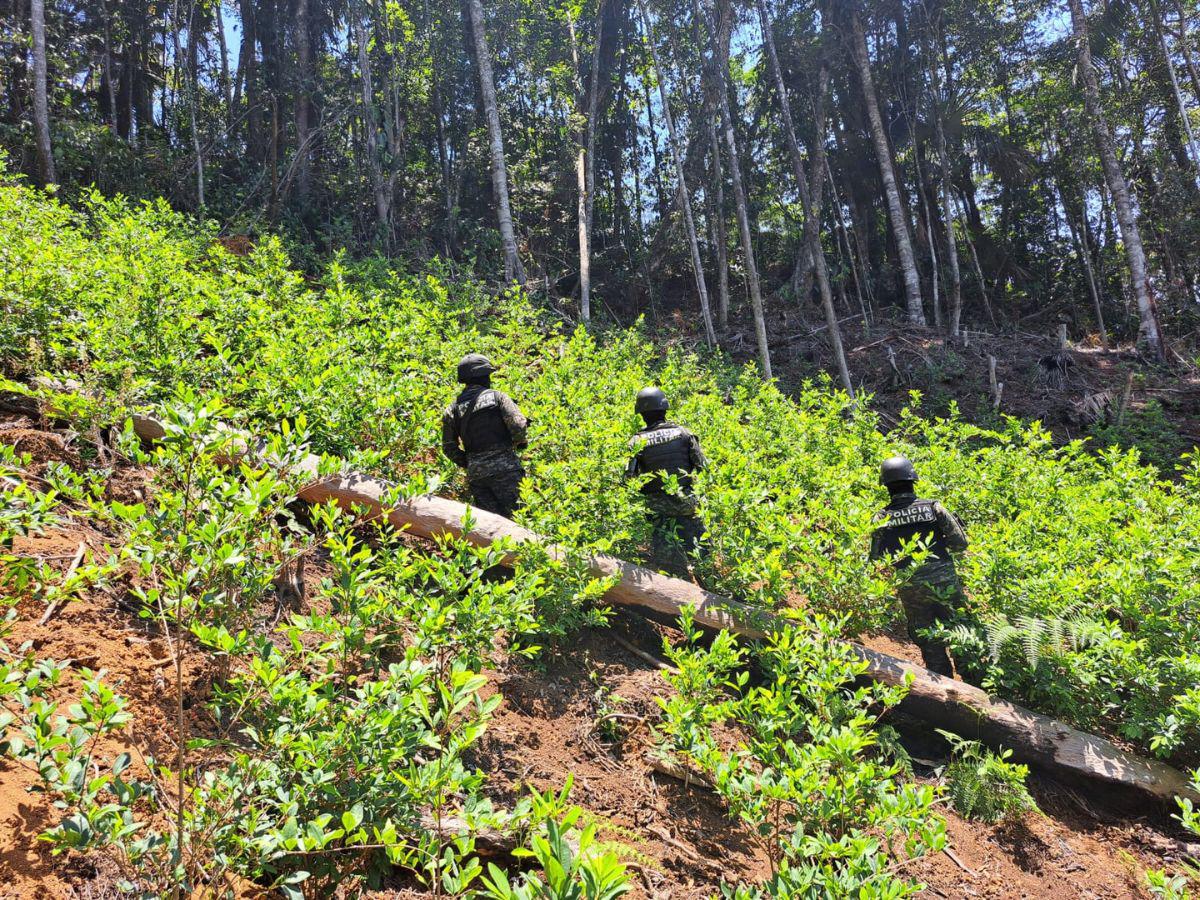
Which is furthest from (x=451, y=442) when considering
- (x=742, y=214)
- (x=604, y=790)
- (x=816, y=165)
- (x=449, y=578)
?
(x=816, y=165)

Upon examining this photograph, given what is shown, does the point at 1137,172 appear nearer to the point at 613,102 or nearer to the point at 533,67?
the point at 613,102

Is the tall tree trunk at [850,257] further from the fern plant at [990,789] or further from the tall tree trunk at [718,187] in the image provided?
the fern plant at [990,789]

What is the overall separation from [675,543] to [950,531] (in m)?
2.10

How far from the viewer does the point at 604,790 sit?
10.8ft

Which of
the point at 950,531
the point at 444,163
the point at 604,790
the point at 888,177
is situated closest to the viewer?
the point at 604,790

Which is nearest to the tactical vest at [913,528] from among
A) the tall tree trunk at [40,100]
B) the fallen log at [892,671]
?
the fallen log at [892,671]

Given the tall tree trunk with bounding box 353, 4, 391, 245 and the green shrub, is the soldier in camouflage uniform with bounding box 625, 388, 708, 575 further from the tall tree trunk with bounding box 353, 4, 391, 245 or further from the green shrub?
the tall tree trunk with bounding box 353, 4, 391, 245

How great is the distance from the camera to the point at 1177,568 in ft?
14.2

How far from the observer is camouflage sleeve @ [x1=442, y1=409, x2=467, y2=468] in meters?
5.44

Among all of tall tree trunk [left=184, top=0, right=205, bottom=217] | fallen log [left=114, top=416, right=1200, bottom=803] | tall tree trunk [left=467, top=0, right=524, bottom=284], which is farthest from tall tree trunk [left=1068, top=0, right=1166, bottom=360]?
tall tree trunk [left=184, top=0, right=205, bottom=217]

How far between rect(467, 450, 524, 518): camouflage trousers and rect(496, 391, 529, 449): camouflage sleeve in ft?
0.46

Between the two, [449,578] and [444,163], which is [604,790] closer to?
[449,578]

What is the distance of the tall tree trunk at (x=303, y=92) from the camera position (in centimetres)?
1605

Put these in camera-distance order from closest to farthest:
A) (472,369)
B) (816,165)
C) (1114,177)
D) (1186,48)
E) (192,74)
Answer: (472,369) → (1114,177) → (1186,48) → (192,74) → (816,165)
